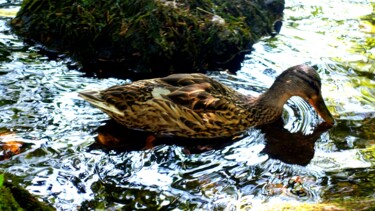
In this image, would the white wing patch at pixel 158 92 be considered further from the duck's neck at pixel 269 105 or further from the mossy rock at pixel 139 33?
the mossy rock at pixel 139 33

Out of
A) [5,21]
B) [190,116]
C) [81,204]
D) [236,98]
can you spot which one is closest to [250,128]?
[236,98]

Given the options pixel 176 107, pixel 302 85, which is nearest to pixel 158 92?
pixel 176 107

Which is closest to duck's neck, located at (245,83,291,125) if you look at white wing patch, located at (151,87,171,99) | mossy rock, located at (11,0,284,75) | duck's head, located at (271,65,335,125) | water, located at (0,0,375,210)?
duck's head, located at (271,65,335,125)

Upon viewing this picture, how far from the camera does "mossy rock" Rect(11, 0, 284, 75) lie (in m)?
8.38

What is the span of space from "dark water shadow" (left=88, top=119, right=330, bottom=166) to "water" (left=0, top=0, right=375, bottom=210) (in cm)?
2

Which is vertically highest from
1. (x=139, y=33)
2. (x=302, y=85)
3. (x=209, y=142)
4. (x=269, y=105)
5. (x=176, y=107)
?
(x=139, y=33)

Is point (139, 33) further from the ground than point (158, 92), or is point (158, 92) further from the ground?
point (139, 33)

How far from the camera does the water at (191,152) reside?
521 centimetres

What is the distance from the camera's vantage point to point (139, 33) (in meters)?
8.43

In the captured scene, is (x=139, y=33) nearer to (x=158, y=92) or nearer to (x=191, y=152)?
(x=158, y=92)

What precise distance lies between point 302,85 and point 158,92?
193cm

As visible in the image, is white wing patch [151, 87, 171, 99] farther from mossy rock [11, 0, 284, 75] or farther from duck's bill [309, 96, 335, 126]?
duck's bill [309, 96, 335, 126]

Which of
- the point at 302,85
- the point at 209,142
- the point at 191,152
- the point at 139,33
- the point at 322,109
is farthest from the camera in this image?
the point at 139,33

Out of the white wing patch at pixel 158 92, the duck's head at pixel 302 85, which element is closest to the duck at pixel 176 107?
the white wing patch at pixel 158 92
